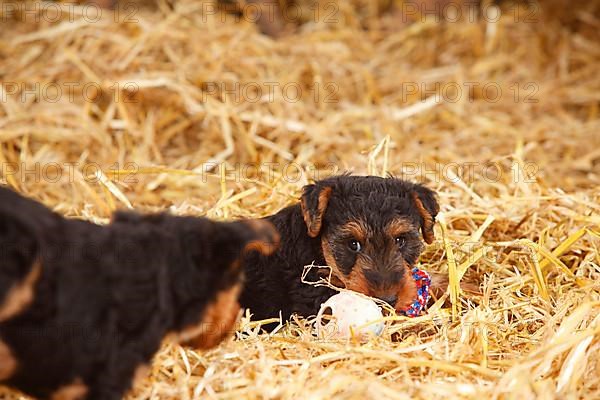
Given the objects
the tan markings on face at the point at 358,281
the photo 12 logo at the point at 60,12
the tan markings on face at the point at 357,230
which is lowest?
the tan markings on face at the point at 358,281

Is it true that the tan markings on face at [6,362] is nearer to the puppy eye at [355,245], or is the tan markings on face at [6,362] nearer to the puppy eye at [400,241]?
the puppy eye at [355,245]

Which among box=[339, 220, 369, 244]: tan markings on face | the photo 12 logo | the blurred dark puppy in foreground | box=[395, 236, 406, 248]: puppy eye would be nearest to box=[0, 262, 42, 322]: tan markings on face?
the blurred dark puppy in foreground

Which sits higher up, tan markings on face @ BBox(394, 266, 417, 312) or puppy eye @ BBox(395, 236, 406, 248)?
puppy eye @ BBox(395, 236, 406, 248)

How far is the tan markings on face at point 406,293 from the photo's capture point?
177 inches

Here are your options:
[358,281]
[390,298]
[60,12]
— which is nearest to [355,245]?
[358,281]

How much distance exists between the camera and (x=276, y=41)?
30.3 feet

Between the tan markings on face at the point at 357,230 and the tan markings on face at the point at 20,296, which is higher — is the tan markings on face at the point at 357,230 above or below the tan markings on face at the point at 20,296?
below

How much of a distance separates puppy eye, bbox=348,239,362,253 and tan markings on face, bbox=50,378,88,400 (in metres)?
2.08

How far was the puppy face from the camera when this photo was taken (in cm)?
454

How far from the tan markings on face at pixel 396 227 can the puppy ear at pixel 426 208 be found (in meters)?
0.20

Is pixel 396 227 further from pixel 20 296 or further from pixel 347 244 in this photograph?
pixel 20 296

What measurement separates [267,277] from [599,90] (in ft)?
21.2

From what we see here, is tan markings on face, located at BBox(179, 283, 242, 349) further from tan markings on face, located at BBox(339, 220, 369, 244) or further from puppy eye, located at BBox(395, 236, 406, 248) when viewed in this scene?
puppy eye, located at BBox(395, 236, 406, 248)

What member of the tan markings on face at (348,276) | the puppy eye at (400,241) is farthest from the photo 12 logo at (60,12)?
the puppy eye at (400,241)
